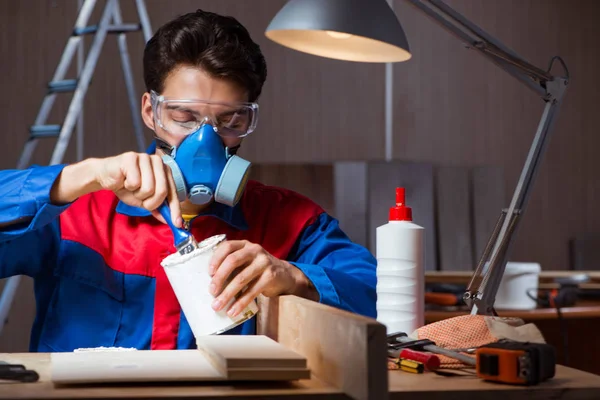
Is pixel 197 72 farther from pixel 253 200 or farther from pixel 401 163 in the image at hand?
pixel 401 163

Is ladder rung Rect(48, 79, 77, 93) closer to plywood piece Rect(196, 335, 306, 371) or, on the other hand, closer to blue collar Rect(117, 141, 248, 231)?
blue collar Rect(117, 141, 248, 231)

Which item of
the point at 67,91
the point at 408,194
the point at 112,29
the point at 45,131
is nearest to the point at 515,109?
the point at 408,194

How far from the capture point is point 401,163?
4047 mm

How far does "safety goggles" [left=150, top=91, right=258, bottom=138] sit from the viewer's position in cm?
154

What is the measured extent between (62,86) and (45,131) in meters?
0.20

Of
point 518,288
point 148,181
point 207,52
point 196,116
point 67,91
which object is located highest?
point 67,91

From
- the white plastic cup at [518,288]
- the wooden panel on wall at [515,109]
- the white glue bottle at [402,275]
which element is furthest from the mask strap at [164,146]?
the wooden panel on wall at [515,109]

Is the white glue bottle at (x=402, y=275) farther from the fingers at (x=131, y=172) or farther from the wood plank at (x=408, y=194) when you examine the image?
the wood plank at (x=408, y=194)

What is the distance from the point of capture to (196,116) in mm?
1547

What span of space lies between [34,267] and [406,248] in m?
0.77

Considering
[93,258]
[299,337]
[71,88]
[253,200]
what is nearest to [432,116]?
[71,88]

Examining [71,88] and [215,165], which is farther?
[71,88]

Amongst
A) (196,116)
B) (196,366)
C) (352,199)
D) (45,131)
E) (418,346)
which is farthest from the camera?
(352,199)

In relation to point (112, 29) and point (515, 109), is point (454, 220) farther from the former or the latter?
point (112, 29)
